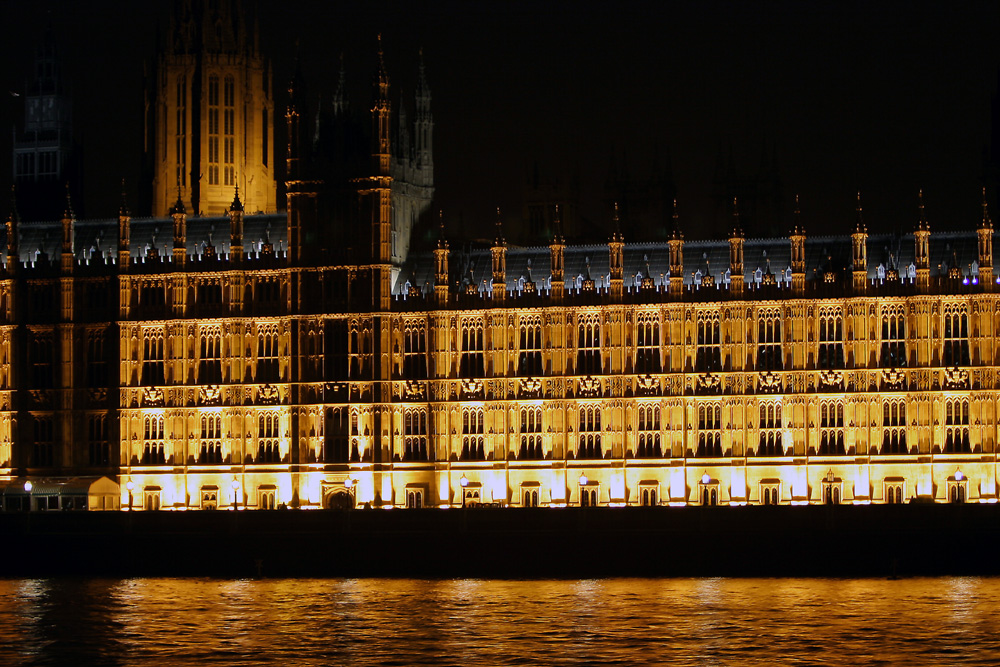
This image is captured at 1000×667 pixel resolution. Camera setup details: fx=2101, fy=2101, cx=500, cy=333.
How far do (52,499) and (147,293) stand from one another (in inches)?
478

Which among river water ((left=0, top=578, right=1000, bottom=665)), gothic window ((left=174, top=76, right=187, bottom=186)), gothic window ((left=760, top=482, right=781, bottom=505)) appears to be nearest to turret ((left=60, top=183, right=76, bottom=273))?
gothic window ((left=174, top=76, right=187, bottom=186))

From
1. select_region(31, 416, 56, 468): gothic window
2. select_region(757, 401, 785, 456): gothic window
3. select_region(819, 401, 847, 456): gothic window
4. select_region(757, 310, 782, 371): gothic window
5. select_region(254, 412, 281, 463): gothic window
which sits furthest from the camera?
select_region(31, 416, 56, 468): gothic window

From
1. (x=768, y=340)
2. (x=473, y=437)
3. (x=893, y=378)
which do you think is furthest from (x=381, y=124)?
(x=893, y=378)

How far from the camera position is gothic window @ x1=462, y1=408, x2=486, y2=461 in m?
109

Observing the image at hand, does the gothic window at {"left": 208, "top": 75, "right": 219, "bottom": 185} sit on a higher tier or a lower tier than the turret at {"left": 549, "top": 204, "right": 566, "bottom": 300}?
higher

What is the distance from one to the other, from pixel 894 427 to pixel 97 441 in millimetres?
42435

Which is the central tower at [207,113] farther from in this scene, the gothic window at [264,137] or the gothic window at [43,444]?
the gothic window at [43,444]

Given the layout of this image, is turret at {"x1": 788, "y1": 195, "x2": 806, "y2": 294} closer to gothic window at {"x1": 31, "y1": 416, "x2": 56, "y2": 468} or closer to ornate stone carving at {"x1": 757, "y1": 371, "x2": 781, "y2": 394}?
ornate stone carving at {"x1": 757, "y1": 371, "x2": 781, "y2": 394}

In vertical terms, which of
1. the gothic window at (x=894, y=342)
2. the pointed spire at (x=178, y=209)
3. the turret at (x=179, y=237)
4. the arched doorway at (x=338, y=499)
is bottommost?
the arched doorway at (x=338, y=499)

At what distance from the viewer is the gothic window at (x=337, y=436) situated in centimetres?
11000

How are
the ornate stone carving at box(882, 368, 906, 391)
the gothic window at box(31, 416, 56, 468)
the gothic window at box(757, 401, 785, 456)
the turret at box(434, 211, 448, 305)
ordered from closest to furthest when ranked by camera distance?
the ornate stone carving at box(882, 368, 906, 391)
the gothic window at box(757, 401, 785, 456)
the turret at box(434, 211, 448, 305)
the gothic window at box(31, 416, 56, 468)

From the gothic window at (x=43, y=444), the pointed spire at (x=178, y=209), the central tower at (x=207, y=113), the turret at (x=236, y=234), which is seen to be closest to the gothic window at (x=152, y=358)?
the turret at (x=236, y=234)

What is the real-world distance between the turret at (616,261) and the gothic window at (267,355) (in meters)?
18.4

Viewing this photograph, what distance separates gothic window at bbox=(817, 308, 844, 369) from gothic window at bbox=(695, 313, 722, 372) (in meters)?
5.15
